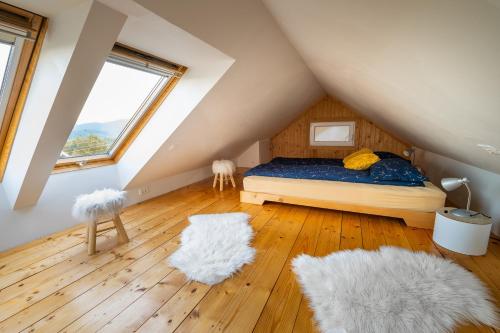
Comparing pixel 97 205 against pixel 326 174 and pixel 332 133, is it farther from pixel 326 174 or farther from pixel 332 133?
pixel 332 133

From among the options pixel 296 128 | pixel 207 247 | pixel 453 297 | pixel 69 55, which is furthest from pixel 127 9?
pixel 296 128

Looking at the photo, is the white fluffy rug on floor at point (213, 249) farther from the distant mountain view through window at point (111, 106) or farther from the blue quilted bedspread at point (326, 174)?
the distant mountain view through window at point (111, 106)

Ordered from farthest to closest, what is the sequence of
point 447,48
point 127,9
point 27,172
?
point 27,172 < point 127,9 < point 447,48

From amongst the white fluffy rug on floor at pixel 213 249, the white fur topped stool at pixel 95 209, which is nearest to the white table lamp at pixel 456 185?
the white fluffy rug on floor at pixel 213 249

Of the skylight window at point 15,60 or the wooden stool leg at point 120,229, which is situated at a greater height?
the skylight window at point 15,60

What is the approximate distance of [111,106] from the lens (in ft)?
7.71

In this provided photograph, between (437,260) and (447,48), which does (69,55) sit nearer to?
(447,48)

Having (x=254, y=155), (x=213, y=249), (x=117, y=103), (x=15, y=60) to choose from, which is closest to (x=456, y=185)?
(x=213, y=249)

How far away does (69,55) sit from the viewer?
4.25ft

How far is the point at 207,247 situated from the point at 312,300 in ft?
3.41

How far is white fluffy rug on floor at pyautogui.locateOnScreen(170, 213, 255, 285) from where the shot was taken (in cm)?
170

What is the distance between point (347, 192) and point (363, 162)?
0.84m

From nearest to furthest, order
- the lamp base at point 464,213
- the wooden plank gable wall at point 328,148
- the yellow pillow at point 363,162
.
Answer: the lamp base at point 464,213, the yellow pillow at point 363,162, the wooden plank gable wall at point 328,148

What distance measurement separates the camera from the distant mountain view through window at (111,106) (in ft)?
6.95
